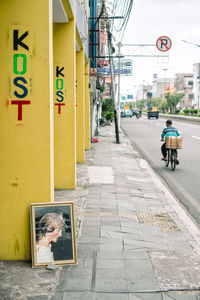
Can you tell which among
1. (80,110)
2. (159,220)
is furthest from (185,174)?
(159,220)

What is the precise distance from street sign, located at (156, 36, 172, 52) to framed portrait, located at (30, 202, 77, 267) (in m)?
25.3

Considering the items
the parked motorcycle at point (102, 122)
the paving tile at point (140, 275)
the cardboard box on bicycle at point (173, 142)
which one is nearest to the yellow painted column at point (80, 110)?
the cardboard box on bicycle at point (173, 142)

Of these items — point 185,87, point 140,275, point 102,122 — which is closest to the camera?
point 140,275

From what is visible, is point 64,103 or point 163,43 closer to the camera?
point 64,103

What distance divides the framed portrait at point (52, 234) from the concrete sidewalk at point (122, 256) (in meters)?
0.14

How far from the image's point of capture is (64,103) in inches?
357

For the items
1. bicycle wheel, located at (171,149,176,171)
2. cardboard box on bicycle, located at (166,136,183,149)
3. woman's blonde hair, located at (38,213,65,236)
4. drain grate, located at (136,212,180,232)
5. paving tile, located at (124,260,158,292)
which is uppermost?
cardboard box on bicycle, located at (166,136,183,149)

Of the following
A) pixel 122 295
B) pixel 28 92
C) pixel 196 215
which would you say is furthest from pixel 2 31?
pixel 196 215

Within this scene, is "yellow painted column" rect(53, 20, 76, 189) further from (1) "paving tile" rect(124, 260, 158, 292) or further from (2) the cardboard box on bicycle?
(2) the cardboard box on bicycle

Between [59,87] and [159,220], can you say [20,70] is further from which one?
[59,87]

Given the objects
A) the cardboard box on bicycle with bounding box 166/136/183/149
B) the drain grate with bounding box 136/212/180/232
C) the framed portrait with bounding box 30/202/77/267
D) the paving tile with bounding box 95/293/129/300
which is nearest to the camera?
the paving tile with bounding box 95/293/129/300

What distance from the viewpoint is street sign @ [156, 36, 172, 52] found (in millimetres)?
28500

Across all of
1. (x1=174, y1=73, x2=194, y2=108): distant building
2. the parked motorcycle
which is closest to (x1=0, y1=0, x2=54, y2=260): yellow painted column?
the parked motorcycle

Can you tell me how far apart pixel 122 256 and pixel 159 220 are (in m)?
2.02
